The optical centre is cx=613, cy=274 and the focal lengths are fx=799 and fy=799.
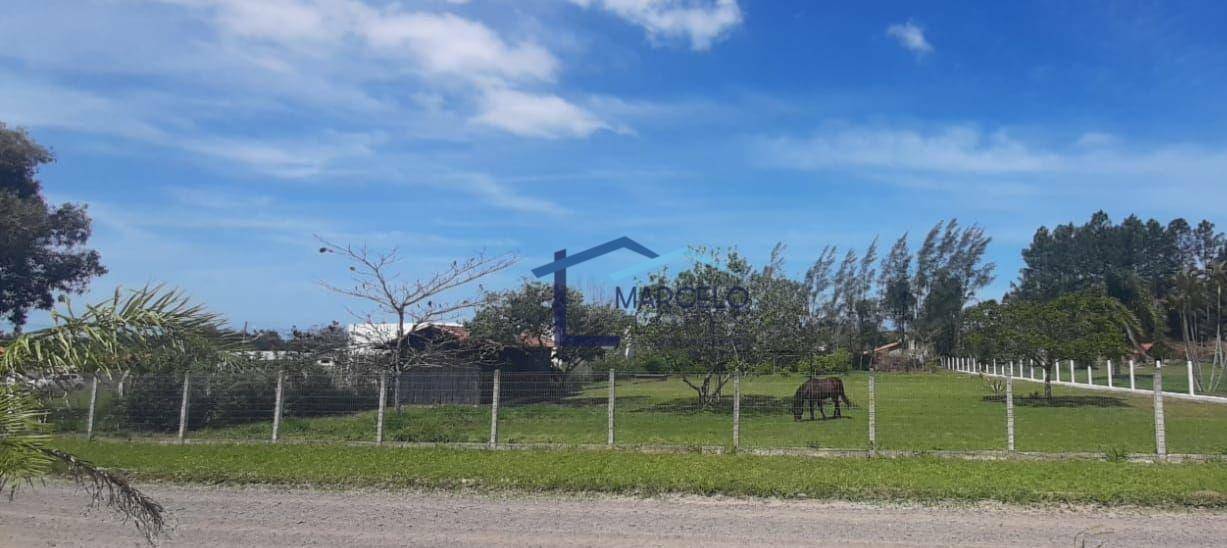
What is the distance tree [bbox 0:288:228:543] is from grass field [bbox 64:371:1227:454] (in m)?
10.3

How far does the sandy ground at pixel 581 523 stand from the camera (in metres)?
7.42

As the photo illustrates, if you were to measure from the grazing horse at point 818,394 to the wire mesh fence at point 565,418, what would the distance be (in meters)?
0.04

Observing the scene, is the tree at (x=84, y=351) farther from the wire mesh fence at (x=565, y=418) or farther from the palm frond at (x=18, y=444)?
the wire mesh fence at (x=565, y=418)

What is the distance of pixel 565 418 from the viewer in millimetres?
15039

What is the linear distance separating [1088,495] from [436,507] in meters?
7.45

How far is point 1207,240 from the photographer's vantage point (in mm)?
84312

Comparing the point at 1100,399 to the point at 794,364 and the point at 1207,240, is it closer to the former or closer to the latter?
the point at 794,364

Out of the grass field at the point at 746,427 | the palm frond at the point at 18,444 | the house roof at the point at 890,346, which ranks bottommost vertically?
the grass field at the point at 746,427

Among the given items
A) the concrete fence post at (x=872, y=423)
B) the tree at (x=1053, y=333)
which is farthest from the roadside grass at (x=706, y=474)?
the tree at (x=1053, y=333)

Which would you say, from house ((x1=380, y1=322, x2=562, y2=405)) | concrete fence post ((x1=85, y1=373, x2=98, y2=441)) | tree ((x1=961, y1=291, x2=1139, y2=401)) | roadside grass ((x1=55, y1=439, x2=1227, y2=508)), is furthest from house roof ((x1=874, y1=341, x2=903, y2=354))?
concrete fence post ((x1=85, y1=373, x2=98, y2=441))

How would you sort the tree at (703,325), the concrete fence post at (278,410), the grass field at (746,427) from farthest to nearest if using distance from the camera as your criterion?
1. the tree at (703,325)
2. the concrete fence post at (278,410)
3. the grass field at (746,427)

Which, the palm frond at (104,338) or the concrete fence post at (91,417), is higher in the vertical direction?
the palm frond at (104,338)

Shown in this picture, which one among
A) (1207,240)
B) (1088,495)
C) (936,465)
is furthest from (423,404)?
(1207,240)

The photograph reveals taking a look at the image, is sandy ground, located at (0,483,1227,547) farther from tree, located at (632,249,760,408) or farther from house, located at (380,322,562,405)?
tree, located at (632,249,760,408)
